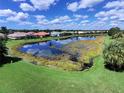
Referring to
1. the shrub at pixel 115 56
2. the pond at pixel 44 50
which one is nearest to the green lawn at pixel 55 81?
the shrub at pixel 115 56

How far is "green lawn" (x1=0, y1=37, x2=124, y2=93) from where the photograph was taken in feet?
77.6

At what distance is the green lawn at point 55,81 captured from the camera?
23.7 m

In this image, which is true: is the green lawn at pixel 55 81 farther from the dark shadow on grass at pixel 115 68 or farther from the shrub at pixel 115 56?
the shrub at pixel 115 56

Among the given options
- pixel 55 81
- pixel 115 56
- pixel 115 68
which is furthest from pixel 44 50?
pixel 55 81

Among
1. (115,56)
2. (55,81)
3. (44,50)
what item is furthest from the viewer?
(44,50)

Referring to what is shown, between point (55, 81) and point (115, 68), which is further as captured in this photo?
point (115, 68)

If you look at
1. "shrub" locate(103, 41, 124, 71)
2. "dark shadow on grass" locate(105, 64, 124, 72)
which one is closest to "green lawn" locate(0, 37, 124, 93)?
"dark shadow on grass" locate(105, 64, 124, 72)

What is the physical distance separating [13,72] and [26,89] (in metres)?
6.65

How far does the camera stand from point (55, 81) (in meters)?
26.2

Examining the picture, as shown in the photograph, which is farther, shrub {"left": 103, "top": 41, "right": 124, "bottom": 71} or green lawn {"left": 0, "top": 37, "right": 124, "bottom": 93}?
shrub {"left": 103, "top": 41, "right": 124, "bottom": 71}

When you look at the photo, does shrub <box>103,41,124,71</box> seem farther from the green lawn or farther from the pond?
the pond

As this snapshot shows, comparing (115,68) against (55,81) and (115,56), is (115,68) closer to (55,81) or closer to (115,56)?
(115,56)

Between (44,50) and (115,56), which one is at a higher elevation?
(115,56)

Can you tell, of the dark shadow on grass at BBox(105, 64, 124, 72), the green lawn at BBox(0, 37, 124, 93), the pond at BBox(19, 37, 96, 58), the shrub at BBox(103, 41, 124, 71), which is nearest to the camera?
the green lawn at BBox(0, 37, 124, 93)
